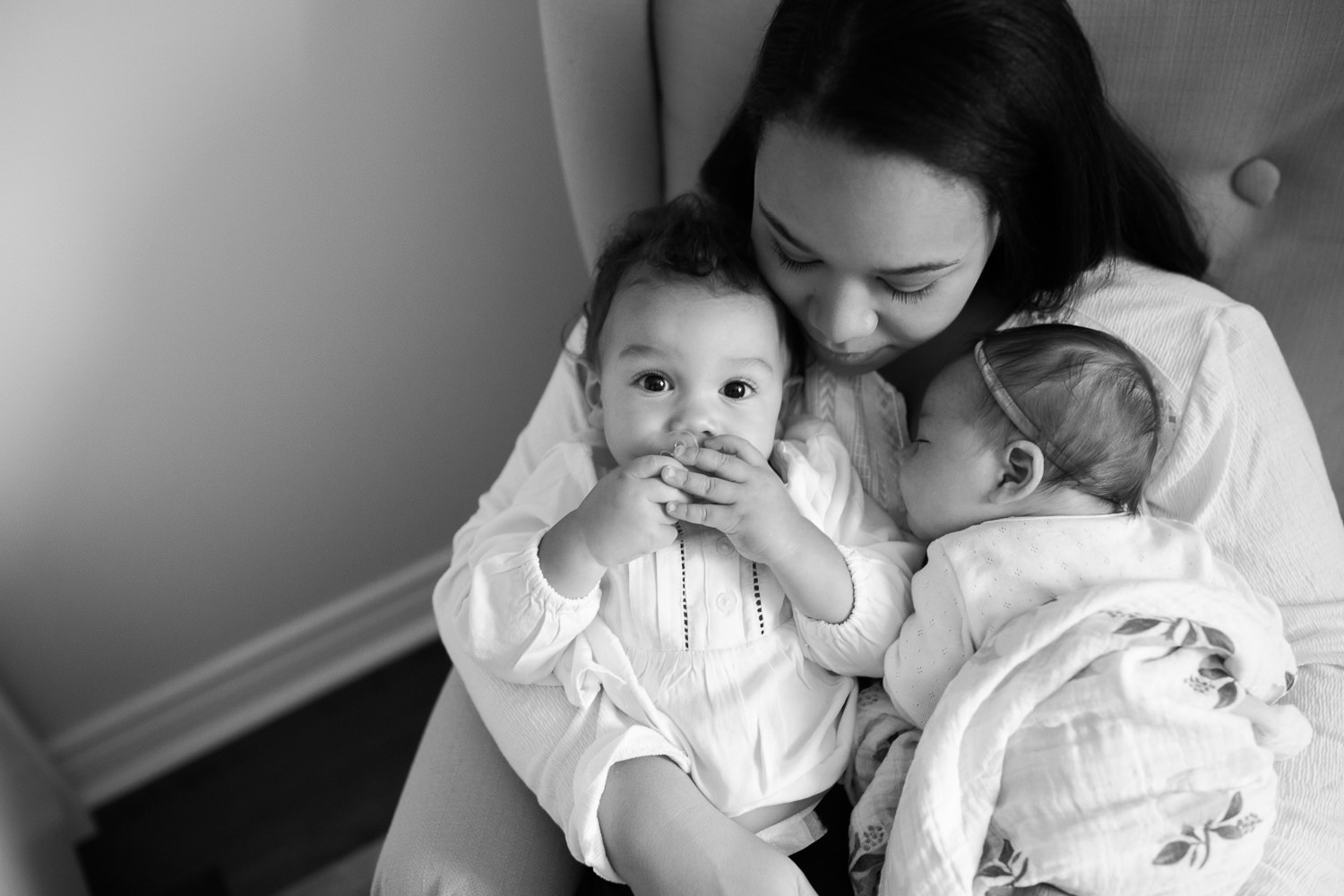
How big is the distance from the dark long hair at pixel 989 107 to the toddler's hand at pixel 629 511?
326mm

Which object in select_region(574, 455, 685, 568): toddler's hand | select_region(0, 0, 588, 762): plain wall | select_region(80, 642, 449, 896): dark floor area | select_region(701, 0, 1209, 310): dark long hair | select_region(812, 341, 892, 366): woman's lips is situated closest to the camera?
select_region(701, 0, 1209, 310): dark long hair

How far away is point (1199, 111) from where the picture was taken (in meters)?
1.00

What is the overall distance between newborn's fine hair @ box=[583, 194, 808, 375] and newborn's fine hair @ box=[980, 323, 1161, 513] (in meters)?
0.23

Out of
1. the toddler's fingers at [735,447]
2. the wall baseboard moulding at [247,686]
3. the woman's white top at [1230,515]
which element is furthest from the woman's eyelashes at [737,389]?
the wall baseboard moulding at [247,686]

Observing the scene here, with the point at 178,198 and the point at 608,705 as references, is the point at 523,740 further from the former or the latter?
the point at 178,198

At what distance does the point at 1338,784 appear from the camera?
93 cm

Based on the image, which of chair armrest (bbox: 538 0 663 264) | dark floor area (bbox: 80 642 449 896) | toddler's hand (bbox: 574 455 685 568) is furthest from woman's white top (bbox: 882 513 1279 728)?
dark floor area (bbox: 80 642 449 896)

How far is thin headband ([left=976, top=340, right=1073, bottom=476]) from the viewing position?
3.01 ft

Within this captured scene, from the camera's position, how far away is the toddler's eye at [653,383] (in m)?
0.97

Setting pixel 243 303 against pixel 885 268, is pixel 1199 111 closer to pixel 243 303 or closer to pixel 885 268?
pixel 885 268

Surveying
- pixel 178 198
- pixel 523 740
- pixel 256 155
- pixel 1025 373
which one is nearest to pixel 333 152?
pixel 256 155

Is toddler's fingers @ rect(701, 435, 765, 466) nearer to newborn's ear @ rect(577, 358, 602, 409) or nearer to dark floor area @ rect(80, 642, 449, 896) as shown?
newborn's ear @ rect(577, 358, 602, 409)

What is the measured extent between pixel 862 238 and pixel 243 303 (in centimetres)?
90

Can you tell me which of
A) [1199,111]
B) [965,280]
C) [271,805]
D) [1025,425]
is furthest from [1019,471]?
[271,805]
